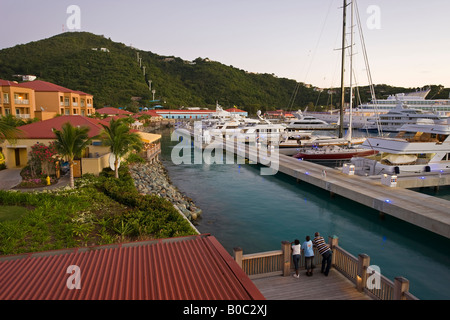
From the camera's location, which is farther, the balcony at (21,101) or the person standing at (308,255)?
the balcony at (21,101)

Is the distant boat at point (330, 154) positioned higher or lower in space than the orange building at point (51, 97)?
lower

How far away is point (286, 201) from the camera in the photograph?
866 inches

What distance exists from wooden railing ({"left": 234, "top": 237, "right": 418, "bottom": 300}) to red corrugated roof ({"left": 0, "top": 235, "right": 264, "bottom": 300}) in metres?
2.58

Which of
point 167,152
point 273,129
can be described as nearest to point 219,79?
point 273,129

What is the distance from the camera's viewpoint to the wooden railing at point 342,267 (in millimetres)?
8039

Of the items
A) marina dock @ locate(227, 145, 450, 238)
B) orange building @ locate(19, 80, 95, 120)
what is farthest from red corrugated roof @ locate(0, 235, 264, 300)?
orange building @ locate(19, 80, 95, 120)

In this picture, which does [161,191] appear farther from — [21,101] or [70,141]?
[21,101]

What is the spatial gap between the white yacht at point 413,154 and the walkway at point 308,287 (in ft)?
59.7

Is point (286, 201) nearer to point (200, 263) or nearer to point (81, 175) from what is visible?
point (81, 175)

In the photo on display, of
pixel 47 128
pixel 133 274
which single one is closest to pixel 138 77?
pixel 47 128

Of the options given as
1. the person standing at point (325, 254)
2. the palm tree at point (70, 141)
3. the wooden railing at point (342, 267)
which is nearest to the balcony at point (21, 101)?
the palm tree at point (70, 141)

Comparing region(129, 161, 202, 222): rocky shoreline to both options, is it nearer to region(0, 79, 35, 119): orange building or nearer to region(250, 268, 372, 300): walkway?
region(250, 268, 372, 300): walkway

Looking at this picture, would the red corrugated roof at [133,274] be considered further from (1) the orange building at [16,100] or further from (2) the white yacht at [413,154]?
(1) the orange building at [16,100]
